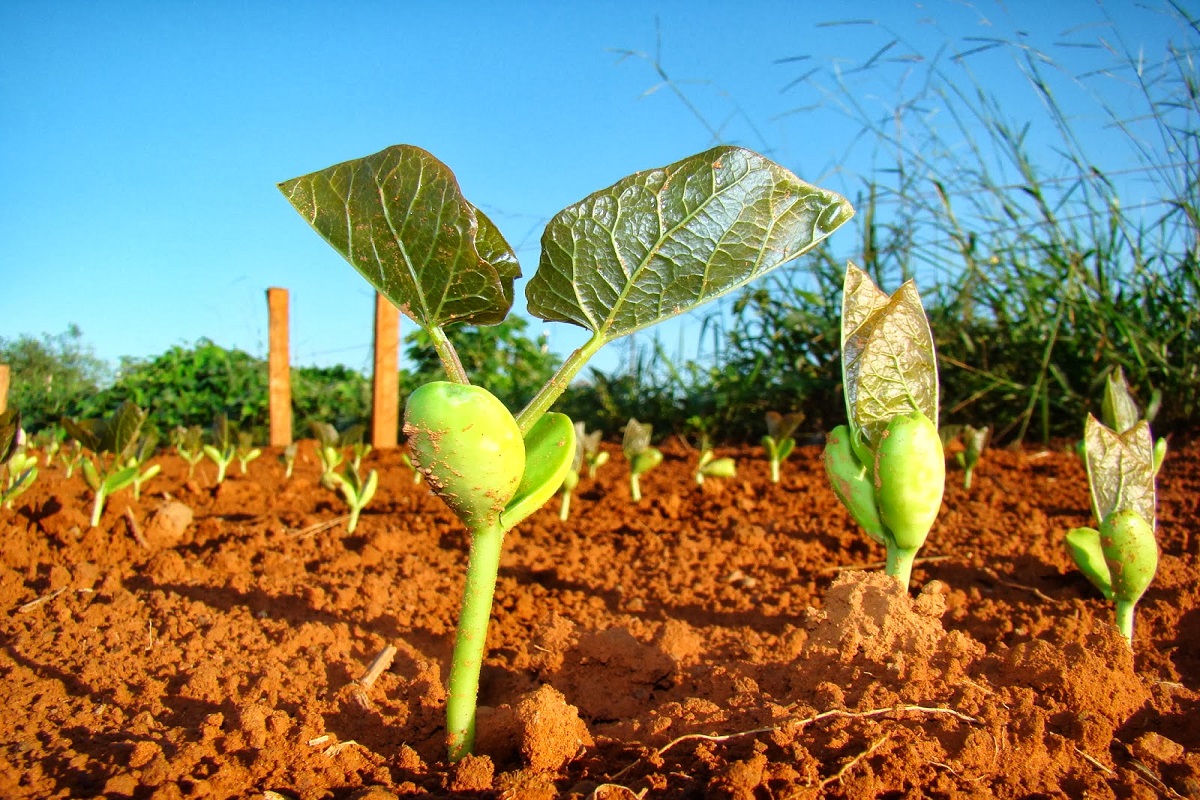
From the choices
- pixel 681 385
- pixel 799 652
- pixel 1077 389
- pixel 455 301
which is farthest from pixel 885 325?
pixel 681 385

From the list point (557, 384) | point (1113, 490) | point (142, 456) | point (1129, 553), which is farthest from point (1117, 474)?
point (142, 456)

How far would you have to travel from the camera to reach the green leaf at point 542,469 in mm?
1075

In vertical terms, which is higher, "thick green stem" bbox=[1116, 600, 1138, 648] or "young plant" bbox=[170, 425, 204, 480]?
"young plant" bbox=[170, 425, 204, 480]

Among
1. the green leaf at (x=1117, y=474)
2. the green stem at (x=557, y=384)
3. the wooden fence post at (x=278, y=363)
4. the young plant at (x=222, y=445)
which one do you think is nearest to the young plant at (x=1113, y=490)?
the green leaf at (x=1117, y=474)

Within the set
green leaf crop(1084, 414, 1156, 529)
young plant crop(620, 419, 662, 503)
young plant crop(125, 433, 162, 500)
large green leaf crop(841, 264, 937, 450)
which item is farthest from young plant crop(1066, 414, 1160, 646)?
young plant crop(125, 433, 162, 500)

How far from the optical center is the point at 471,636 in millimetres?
1091

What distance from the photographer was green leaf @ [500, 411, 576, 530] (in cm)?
108

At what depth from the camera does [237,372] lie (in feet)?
32.9

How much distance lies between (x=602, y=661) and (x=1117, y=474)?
1.13 meters

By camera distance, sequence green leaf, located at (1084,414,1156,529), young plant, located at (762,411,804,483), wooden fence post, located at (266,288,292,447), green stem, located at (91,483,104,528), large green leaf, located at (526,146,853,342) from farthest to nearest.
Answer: wooden fence post, located at (266,288,292,447) < young plant, located at (762,411,804,483) < green stem, located at (91,483,104,528) < green leaf, located at (1084,414,1156,529) < large green leaf, located at (526,146,853,342)

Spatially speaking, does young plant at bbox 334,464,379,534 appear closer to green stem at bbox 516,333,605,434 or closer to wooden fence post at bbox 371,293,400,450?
green stem at bbox 516,333,605,434

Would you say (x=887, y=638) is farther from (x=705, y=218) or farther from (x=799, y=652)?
(x=705, y=218)

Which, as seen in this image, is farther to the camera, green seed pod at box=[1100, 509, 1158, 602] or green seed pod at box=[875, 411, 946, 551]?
green seed pod at box=[1100, 509, 1158, 602]

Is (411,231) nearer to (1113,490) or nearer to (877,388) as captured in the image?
(877,388)
